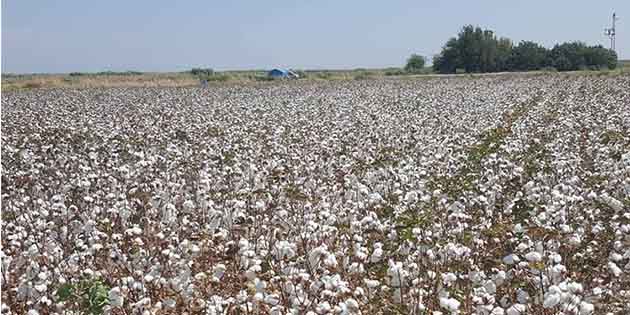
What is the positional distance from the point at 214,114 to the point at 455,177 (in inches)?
495

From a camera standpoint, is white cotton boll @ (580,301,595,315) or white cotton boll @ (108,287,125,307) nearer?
white cotton boll @ (580,301,595,315)

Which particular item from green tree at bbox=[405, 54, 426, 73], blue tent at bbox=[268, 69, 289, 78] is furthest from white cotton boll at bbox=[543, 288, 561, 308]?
green tree at bbox=[405, 54, 426, 73]

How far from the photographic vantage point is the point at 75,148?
14.1 m

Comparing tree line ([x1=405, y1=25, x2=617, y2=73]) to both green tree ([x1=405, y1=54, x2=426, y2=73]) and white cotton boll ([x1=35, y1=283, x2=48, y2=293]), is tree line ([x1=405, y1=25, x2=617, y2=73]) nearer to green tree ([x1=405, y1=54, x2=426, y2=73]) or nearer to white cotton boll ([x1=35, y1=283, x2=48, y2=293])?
green tree ([x1=405, y1=54, x2=426, y2=73])

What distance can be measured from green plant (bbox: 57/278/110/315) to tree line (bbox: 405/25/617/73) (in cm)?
7728

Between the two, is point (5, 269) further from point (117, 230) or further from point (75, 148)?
point (75, 148)

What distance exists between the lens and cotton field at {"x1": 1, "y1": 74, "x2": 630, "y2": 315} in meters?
4.56

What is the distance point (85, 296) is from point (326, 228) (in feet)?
6.08

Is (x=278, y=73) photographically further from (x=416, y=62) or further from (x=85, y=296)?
(x=85, y=296)

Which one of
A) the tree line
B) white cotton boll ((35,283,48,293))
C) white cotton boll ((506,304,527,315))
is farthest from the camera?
the tree line

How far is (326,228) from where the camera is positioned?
5.85m

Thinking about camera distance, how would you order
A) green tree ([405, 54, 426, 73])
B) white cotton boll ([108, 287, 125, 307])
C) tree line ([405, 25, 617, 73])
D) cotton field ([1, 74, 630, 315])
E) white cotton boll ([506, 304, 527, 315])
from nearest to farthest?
1. white cotton boll ([506, 304, 527, 315])
2. white cotton boll ([108, 287, 125, 307])
3. cotton field ([1, 74, 630, 315])
4. tree line ([405, 25, 617, 73])
5. green tree ([405, 54, 426, 73])

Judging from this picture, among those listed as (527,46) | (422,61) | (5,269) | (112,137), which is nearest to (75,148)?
(112,137)

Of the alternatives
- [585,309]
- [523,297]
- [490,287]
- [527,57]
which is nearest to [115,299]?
[490,287]
